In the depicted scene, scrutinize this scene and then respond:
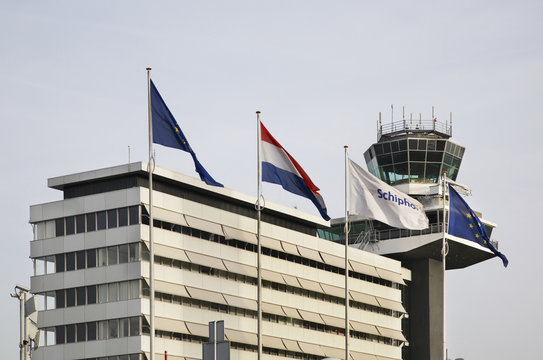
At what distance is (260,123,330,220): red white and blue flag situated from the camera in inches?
2505

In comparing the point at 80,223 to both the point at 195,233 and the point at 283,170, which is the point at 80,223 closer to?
the point at 195,233

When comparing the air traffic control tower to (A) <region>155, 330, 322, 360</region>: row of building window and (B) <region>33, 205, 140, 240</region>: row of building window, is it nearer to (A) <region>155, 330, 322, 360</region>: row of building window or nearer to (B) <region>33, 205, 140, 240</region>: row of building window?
(A) <region>155, 330, 322, 360</region>: row of building window

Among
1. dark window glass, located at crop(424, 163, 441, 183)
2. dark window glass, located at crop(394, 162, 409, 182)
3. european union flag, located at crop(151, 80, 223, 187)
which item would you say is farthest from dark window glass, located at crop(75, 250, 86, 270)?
Result: dark window glass, located at crop(424, 163, 441, 183)

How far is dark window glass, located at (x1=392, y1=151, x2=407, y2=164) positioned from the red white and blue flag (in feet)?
174

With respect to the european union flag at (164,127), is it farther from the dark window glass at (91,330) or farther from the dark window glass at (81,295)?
the dark window glass at (91,330)

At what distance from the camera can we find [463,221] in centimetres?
6400

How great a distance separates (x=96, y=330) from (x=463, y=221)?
1143 inches

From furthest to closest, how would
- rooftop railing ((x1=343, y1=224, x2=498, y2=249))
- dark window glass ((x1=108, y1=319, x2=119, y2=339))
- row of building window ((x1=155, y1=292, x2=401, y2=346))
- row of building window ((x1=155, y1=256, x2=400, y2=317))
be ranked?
1. rooftop railing ((x1=343, y1=224, x2=498, y2=249))
2. row of building window ((x1=155, y1=256, x2=400, y2=317))
3. row of building window ((x1=155, y1=292, x2=401, y2=346))
4. dark window glass ((x1=108, y1=319, x2=119, y2=339))

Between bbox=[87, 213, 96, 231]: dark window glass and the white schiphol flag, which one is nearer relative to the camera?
the white schiphol flag

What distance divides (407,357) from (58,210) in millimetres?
50916

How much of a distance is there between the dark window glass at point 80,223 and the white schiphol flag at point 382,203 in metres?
22.4

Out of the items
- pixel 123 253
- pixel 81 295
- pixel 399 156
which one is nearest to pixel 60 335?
pixel 81 295

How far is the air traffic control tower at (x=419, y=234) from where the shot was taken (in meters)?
112

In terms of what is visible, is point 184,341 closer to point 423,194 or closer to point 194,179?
point 194,179
